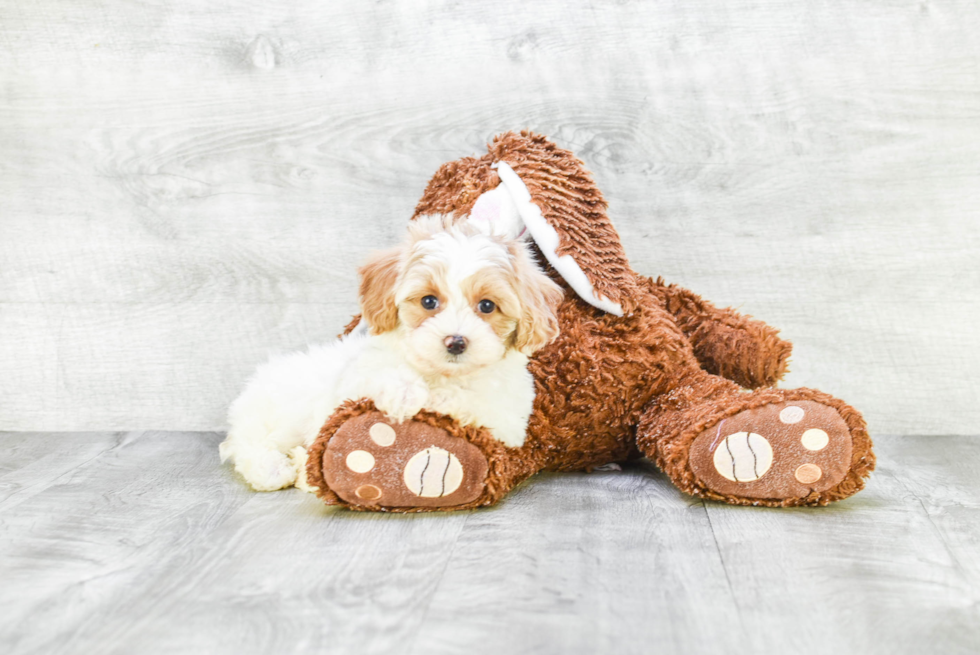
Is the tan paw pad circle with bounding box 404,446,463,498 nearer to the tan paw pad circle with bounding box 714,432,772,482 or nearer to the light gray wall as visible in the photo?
the tan paw pad circle with bounding box 714,432,772,482

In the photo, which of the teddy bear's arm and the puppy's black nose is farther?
the teddy bear's arm

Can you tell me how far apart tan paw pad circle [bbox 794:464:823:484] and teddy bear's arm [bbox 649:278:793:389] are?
33 cm

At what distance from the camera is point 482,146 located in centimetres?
184

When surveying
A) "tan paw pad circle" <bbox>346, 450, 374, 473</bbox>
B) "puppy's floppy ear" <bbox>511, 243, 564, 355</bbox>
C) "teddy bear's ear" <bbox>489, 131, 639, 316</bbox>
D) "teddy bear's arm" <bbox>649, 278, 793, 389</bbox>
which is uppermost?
"teddy bear's ear" <bbox>489, 131, 639, 316</bbox>

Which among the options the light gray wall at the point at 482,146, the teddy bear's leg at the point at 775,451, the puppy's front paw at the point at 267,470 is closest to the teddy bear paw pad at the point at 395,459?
the puppy's front paw at the point at 267,470

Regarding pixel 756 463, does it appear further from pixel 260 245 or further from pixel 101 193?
pixel 101 193

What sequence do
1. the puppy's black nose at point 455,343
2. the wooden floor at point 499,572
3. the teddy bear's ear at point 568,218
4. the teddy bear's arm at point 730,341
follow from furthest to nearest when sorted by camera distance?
the teddy bear's arm at point 730,341, the teddy bear's ear at point 568,218, the puppy's black nose at point 455,343, the wooden floor at point 499,572

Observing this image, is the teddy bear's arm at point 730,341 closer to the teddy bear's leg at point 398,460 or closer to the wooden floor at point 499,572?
the wooden floor at point 499,572

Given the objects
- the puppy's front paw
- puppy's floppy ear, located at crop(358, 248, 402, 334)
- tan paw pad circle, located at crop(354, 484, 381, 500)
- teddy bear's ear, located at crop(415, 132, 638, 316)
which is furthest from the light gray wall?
tan paw pad circle, located at crop(354, 484, 381, 500)

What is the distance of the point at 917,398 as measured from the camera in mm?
1860

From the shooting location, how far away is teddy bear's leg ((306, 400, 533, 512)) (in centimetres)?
125

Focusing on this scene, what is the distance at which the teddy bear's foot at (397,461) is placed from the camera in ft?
4.10

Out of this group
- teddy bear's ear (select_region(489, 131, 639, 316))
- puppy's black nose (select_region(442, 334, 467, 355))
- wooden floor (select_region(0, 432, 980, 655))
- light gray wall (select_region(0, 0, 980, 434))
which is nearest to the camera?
wooden floor (select_region(0, 432, 980, 655))

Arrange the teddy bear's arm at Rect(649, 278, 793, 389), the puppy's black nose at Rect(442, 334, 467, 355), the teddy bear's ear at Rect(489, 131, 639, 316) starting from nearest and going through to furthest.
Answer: the puppy's black nose at Rect(442, 334, 467, 355)
the teddy bear's ear at Rect(489, 131, 639, 316)
the teddy bear's arm at Rect(649, 278, 793, 389)
